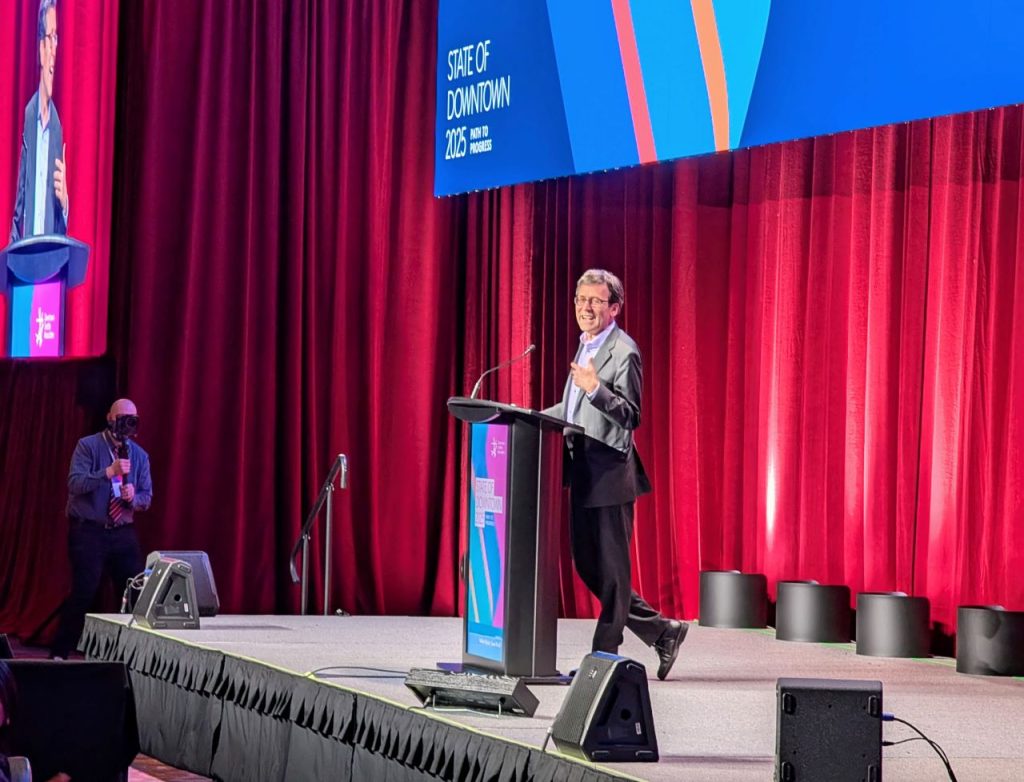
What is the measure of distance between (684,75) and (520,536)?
2.91 metres

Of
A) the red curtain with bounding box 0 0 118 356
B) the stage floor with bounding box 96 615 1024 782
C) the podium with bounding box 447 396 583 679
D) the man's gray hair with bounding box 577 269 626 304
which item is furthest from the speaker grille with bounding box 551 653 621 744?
the red curtain with bounding box 0 0 118 356

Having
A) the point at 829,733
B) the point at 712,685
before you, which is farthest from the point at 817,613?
the point at 829,733

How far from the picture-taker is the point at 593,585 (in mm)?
4684

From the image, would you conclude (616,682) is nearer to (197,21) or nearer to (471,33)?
(471,33)

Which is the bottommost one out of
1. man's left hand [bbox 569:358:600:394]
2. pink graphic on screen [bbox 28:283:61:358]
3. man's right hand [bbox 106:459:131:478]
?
man's right hand [bbox 106:459:131:478]

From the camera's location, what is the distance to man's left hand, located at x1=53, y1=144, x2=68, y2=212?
9039 millimetres

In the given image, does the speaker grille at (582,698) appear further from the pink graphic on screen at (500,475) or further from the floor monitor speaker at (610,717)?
the pink graphic on screen at (500,475)

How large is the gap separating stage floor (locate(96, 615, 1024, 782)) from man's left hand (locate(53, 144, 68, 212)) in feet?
9.78

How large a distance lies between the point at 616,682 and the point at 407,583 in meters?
5.79

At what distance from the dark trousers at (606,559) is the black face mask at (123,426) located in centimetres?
391

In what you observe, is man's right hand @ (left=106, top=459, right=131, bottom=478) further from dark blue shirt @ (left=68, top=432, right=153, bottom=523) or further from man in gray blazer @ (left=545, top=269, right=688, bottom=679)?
man in gray blazer @ (left=545, top=269, right=688, bottom=679)

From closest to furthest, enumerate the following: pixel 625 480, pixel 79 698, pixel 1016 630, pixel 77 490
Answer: pixel 79 698 < pixel 625 480 < pixel 1016 630 < pixel 77 490

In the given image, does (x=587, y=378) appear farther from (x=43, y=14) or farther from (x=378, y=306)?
(x=43, y=14)

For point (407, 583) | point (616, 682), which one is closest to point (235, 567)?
point (407, 583)
